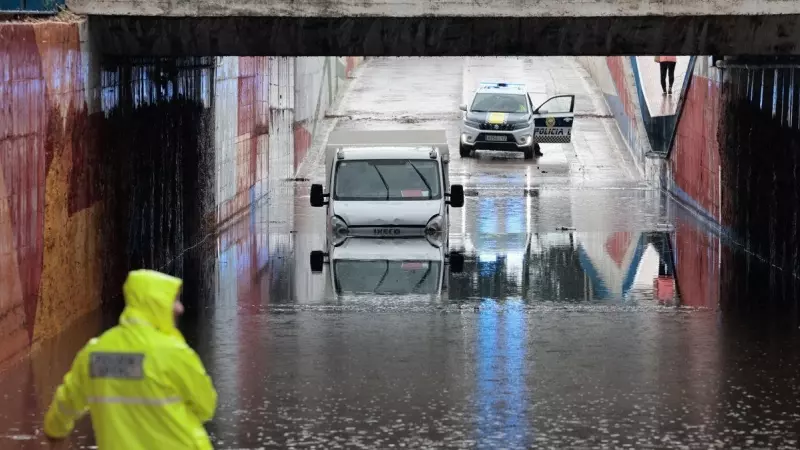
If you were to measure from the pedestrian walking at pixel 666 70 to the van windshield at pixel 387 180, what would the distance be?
59.9ft

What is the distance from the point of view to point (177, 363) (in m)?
6.58

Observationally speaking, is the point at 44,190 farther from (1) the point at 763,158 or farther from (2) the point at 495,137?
(2) the point at 495,137

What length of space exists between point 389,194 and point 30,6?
7895 mm

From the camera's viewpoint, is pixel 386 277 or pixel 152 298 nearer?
pixel 152 298

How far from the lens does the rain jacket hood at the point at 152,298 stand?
643 centimetres

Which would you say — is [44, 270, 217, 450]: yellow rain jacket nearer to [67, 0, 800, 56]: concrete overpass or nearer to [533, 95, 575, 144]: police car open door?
[67, 0, 800, 56]: concrete overpass

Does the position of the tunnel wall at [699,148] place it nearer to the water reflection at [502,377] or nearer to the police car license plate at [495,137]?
the police car license plate at [495,137]

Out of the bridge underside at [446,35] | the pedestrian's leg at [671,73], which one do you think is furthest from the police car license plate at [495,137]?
the bridge underside at [446,35]

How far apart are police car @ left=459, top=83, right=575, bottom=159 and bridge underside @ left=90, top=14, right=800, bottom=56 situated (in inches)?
791

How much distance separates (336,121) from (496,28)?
1023 inches

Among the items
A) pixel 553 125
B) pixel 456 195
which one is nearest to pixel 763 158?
pixel 456 195

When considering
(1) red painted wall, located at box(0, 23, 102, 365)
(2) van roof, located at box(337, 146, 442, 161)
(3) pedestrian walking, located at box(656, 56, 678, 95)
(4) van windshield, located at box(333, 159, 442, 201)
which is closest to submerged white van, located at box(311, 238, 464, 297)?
(4) van windshield, located at box(333, 159, 442, 201)

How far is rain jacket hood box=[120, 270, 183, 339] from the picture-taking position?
21.1 ft

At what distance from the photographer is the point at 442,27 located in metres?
19.7
